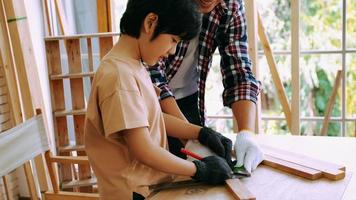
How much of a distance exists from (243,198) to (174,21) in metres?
0.45

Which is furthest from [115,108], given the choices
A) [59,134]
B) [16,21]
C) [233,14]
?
[59,134]

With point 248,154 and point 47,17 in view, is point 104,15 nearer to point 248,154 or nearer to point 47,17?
point 47,17

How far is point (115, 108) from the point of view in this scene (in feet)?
3.05

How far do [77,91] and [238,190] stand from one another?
1.64m

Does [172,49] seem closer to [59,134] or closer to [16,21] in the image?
[16,21]

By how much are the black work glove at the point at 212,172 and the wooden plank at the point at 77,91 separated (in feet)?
4.89

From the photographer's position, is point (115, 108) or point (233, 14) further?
point (233, 14)

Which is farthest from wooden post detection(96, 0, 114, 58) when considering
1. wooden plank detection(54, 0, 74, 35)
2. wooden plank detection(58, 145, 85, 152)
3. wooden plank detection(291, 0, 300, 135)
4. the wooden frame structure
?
wooden plank detection(291, 0, 300, 135)

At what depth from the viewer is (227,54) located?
1480 mm

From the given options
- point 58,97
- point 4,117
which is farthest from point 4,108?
point 58,97

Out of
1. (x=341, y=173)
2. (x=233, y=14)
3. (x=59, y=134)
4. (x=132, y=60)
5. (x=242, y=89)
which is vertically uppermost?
(x=233, y=14)

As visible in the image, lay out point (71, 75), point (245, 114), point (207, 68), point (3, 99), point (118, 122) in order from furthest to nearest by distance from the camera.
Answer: point (3, 99)
point (71, 75)
point (207, 68)
point (245, 114)
point (118, 122)

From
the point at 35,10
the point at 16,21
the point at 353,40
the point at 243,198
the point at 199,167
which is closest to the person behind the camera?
the point at 243,198

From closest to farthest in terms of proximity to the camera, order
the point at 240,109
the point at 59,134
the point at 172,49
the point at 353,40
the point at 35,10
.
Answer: the point at 172,49 < the point at 240,109 < the point at 59,134 < the point at 35,10 < the point at 353,40
